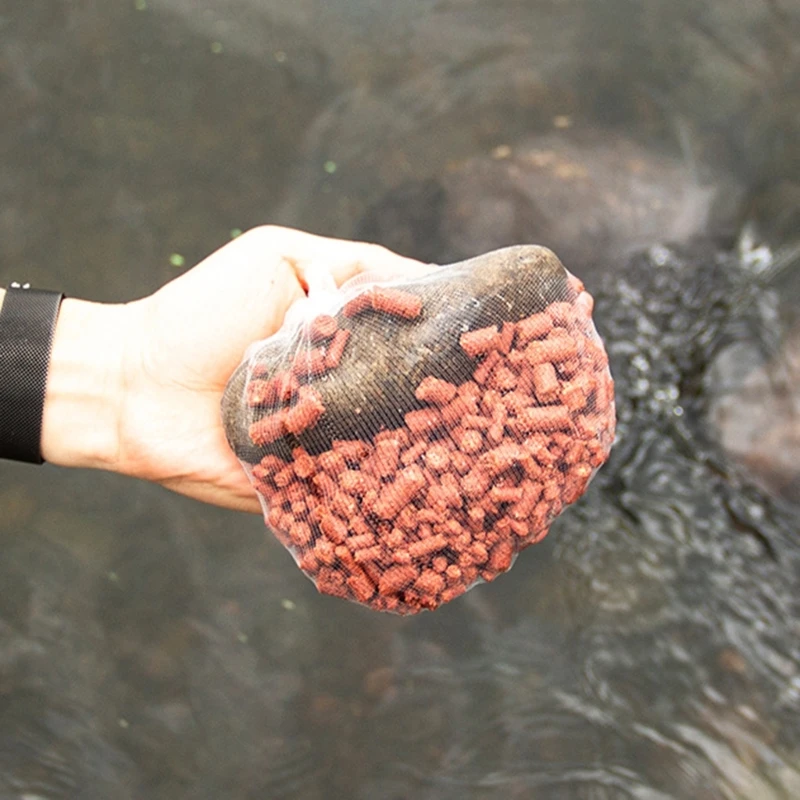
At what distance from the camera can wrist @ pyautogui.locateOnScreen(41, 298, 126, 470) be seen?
3.95 ft

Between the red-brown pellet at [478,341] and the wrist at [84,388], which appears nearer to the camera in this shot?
the red-brown pellet at [478,341]

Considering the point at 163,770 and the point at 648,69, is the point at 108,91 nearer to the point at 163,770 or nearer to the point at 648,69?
the point at 648,69

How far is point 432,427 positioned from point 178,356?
1.47ft

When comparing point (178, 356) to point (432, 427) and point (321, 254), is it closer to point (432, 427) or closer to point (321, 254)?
point (321, 254)

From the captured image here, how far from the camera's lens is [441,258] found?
6.11ft

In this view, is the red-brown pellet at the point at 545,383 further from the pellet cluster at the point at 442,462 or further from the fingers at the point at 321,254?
the fingers at the point at 321,254

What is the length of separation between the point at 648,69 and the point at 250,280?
128 centimetres

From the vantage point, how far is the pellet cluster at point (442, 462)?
3.03ft

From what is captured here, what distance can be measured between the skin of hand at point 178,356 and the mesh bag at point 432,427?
7.8 inches

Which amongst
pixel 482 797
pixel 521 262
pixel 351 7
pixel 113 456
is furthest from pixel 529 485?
pixel 351 7

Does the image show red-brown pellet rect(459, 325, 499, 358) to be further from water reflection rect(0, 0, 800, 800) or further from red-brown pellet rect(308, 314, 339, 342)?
water reflection rect(0, 0, 800, 800)

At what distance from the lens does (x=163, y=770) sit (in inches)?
60.7

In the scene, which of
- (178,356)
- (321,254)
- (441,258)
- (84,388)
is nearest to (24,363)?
(84,388)

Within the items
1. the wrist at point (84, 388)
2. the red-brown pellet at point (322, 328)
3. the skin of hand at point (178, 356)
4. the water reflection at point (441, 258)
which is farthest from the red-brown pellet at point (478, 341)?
the water reflection at point (441, 258)
